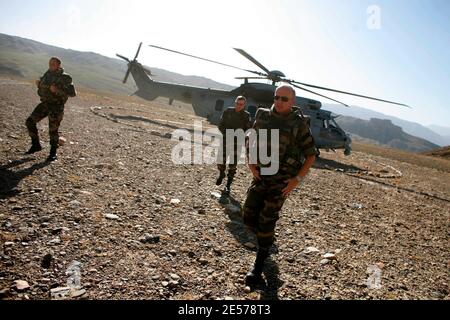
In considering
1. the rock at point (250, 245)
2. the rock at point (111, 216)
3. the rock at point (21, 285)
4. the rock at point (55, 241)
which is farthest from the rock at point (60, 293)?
the rock at point (250, 245)

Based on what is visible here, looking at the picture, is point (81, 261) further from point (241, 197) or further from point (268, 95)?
point (268, 95)

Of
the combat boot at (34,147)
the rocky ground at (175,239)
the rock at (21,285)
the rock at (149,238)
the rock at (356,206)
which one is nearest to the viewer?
the rock at (21,285)

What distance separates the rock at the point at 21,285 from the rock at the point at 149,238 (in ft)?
6.20

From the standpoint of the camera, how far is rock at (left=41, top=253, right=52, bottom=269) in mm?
4085

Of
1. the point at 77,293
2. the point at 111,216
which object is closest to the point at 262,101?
the point at 111,216

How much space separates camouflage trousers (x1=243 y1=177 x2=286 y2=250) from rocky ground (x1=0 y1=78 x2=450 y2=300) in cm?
73

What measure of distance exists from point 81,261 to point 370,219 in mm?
7741

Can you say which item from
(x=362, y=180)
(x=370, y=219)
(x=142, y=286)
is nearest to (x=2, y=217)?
(x=142, y=286)

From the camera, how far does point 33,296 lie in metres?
3.55

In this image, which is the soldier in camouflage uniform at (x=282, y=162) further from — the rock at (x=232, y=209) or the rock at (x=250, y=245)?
the rock at (x=232, y=209)

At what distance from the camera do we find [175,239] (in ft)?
18.6

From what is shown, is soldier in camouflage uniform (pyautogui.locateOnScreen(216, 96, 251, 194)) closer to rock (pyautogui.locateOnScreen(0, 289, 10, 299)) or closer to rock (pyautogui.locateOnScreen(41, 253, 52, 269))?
rock (pyautogui.locateOnScreen(41, 253, 52, 269))

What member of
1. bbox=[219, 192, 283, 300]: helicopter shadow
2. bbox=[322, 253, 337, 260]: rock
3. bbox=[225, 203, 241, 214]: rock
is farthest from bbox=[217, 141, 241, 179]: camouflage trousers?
bbox=[322, 253, 337, 260]: rock

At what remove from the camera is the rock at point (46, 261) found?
408cm
